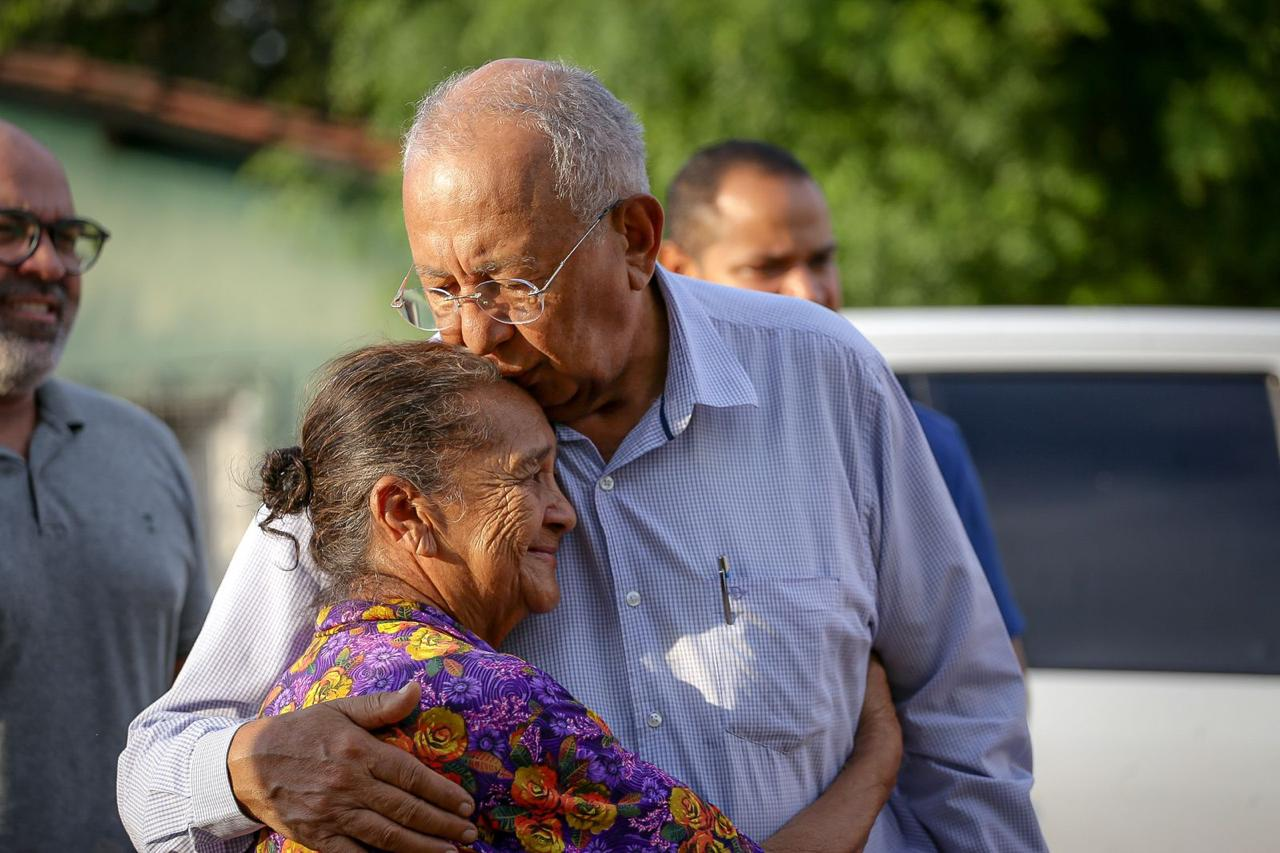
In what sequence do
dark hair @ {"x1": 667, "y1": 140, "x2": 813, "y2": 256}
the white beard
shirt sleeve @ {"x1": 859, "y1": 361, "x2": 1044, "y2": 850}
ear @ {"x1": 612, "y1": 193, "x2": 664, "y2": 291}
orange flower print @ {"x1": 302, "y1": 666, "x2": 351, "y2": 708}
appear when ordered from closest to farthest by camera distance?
1. orange flower print @ {"x1": 302, "y1": 666, "x2": 351, "y2": 708}
2. ear @ {"x1": 612, "y1": 193, "x2": 664, "y2": 291}
3. shirt sleeve @ {"x1": 859, "y1": 361, "x2": 1044, "y2": 850}
4. the white beard
5. dark hair @ {"x1": 667, "y1": 140, "x2": 813, "y2": 256}

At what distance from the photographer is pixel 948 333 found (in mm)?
3869

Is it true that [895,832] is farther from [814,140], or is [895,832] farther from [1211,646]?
[814,140]

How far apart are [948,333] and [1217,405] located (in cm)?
74

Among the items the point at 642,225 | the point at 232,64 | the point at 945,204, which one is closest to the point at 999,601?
the point at 642,225

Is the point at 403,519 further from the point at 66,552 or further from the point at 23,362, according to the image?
the point at 23,362

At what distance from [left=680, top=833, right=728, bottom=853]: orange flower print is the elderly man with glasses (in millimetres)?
268

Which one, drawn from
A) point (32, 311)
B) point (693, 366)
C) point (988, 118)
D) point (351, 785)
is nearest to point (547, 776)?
point (351, 785)

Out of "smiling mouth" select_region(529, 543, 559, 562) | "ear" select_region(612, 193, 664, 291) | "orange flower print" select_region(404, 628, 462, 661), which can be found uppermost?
"ear" select_region(612, 193, 664, 291)

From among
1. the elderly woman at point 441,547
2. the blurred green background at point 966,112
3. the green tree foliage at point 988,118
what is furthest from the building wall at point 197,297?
the elderly woman at point 441,547

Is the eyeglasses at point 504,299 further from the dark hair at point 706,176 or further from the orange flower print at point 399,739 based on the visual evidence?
the dark hair at point 706,176

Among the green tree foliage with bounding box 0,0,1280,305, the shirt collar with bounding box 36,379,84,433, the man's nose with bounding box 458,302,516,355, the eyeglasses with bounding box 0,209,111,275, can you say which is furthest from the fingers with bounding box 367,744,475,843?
the green tree foliage with bounding box 0,0,1280,305

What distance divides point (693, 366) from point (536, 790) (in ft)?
2.73

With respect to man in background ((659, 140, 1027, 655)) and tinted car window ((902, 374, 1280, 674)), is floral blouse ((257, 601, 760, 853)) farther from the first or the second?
tinted car window ((902, 374, 1280, 674))

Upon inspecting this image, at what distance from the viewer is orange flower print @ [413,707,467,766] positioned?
1768mm
